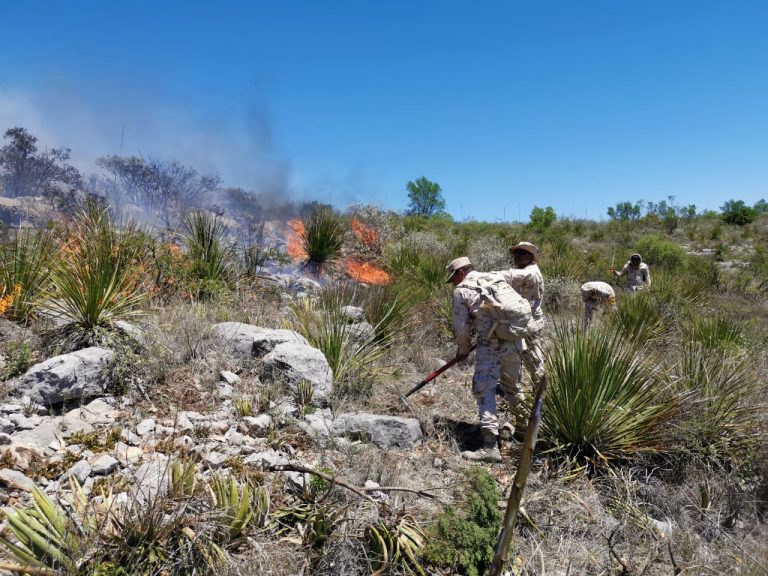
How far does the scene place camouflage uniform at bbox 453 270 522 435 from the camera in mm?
4770

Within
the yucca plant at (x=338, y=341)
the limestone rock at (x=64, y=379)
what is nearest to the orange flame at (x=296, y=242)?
the yucca plant at (x=338, y=341)

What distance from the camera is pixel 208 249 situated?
8.43 meters

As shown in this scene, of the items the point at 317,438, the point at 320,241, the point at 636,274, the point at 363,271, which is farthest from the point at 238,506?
the point at 636,274

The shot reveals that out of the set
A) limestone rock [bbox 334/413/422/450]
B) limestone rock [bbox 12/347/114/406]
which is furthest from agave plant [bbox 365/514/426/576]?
limestone rock [bbox 12/347/114/406]

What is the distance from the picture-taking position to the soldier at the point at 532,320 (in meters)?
4.92

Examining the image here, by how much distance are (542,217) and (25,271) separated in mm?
21505

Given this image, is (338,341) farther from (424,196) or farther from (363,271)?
(424,196)

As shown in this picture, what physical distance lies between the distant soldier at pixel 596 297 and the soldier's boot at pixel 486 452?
438 cm

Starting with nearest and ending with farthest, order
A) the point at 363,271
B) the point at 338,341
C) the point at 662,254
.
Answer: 1. the point at 338,341
2. the point at 363,271
3. the point at 662,254

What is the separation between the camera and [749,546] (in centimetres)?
309

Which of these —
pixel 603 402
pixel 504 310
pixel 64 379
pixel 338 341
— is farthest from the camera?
pixel 338 341

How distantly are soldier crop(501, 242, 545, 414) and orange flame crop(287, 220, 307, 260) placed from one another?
7.56 m

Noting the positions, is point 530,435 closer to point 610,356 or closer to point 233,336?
point 610,356

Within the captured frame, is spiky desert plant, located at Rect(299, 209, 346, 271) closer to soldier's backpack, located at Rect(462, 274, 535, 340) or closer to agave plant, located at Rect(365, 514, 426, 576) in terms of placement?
soldier's backpack, located at Rect(462, 274, 535, 340)
